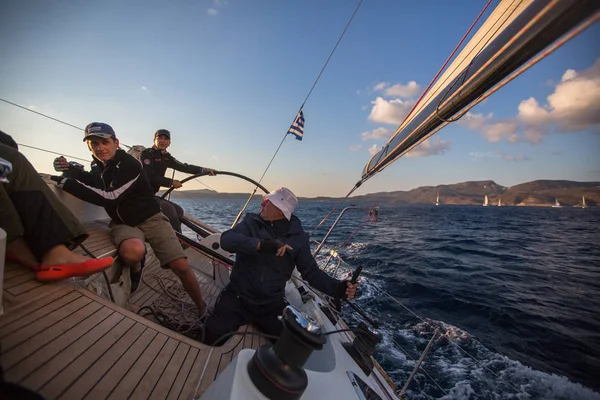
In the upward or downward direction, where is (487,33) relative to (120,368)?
upward

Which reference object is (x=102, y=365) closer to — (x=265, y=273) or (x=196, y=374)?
(x=196, y=374)

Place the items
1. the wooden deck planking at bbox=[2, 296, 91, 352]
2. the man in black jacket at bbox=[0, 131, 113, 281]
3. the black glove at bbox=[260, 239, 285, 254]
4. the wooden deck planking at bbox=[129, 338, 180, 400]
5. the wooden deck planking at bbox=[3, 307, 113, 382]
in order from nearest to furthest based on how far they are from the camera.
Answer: the wooden deck planking at bbox=[3, 307, 113, 382], the wooden deck planking at bbox=[2, 296, 91, 352], the wooden deck planking at bbox=[129, 338, 180, 400], the man in black jacket at bbox=[0, 131, 113, 281], the black glove at bbox=[260, 239, 285, 254]

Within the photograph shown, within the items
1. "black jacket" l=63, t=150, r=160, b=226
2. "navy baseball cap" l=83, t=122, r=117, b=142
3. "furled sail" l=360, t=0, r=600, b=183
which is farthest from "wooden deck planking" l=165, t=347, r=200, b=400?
"furled sail" l=360, t=0, r=600, b=183

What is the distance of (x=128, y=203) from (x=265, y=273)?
1413mm

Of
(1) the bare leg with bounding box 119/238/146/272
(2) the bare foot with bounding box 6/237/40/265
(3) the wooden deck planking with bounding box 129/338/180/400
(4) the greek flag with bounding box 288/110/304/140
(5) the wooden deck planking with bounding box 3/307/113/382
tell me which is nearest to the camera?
(5) the wooden deck planking with bounding box 3/307/113/382

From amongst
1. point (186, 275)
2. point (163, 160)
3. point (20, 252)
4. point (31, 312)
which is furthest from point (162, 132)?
point (31, 312)

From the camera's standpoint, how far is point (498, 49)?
1.72 meters

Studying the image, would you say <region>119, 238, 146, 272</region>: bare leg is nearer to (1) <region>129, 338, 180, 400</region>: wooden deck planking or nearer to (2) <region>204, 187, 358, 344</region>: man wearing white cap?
(2) <region>204, 187, 358, 344</region>: man wearing white cap

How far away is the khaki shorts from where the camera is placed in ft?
8.02

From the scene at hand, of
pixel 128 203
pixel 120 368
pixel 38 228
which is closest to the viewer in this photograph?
pixel 120 368

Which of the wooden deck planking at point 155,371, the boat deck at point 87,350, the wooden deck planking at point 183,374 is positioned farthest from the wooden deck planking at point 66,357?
the wooden deck planking at point 183,374

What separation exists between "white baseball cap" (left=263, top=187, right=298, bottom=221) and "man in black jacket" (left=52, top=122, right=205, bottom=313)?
3.30 feet

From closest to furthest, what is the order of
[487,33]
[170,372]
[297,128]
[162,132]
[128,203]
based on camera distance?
[170,372] < [487,33] < [128,203] < [162,132] < [297,128]

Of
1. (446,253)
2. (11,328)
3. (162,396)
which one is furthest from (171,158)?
(446,253)
